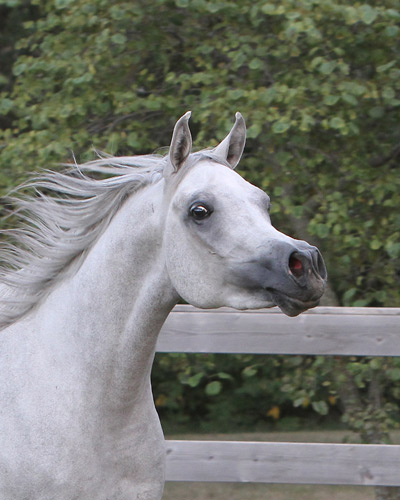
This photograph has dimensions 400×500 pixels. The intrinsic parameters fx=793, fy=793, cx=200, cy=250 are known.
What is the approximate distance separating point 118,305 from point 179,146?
434mm

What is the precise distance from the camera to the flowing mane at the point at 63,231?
2137 mm

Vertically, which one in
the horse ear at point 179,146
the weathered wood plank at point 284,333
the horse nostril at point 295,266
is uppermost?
the horse ear at point 179,146

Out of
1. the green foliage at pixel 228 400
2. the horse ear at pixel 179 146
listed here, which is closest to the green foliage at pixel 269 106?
the green foliage at pixel 228 400

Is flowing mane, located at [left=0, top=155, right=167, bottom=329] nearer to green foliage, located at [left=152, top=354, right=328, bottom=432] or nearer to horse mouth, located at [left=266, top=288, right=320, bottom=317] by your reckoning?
horse mouth, located at [left=266, top=288, right=320, bottom=317]

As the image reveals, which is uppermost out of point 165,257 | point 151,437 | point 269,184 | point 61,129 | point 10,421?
point 165,257

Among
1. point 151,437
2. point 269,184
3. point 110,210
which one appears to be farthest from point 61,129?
point 151,437

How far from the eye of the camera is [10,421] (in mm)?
2008

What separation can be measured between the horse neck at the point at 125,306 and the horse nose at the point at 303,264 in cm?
36

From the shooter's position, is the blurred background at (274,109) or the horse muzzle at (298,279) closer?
the horse muzzle at (298,279)

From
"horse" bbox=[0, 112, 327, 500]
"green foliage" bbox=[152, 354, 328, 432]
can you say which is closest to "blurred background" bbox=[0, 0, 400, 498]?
"green foliage" bbox=[152, 354, 328, 432]

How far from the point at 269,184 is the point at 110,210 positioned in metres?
2.30

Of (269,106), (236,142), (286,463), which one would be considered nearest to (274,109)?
(269,106)

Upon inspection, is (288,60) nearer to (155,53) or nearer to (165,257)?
(155,53)

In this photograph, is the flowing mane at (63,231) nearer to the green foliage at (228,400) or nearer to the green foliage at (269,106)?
the green foliage at (269,106)
